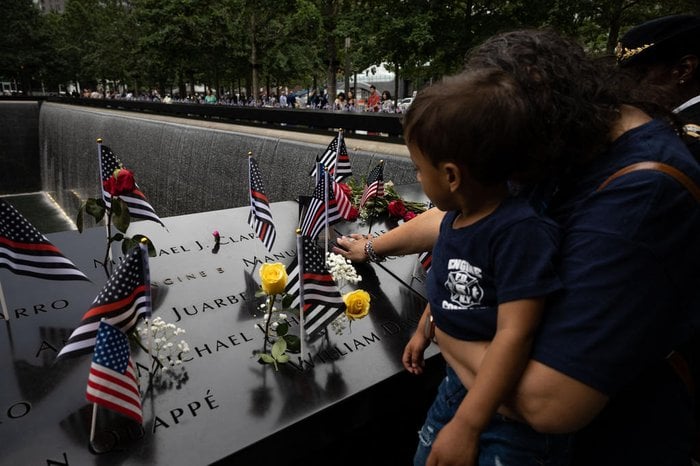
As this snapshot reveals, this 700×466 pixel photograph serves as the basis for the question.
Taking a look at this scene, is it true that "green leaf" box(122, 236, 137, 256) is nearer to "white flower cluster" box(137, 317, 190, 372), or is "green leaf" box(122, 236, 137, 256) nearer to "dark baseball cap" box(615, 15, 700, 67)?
"white flower cluster" box(137, 317, 190, 372)

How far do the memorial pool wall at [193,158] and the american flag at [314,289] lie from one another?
313 cm

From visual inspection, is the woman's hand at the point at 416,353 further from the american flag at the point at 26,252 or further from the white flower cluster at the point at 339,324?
the american flag at the point at 26,252

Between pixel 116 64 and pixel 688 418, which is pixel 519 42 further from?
pixel 116 64

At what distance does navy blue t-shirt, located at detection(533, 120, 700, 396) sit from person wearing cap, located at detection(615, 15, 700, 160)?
392mm

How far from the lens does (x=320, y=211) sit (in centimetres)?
261

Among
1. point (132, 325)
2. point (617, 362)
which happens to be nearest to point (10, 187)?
point (132, 325)

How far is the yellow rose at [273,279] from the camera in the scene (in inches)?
65.7

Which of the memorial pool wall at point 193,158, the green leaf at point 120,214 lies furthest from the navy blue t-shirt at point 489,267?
the memorial pool wall at point 193,158

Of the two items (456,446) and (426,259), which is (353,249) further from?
(456,446)

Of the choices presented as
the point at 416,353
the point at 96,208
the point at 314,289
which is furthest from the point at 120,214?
the point at 416,353

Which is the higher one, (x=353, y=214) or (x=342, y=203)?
(x=342, y=203)

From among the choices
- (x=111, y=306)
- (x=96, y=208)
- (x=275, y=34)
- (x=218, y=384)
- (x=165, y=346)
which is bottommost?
(x=218, y=384)

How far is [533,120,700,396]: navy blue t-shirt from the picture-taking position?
0.85 meters

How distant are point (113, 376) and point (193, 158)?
7.23 meters
